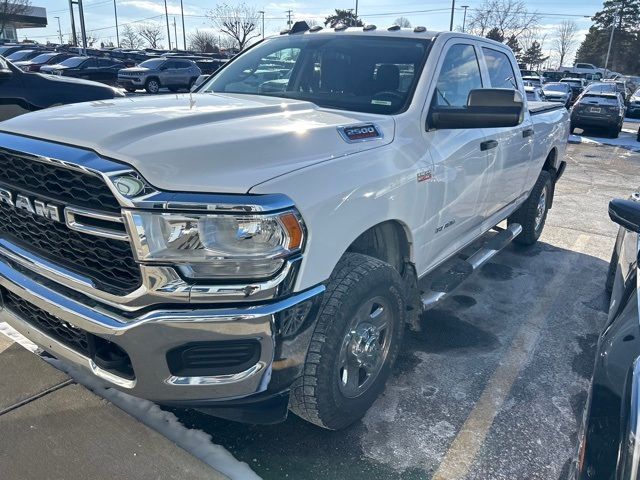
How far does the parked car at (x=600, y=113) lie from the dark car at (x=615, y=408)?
17401 mm

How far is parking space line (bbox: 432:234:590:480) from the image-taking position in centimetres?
264

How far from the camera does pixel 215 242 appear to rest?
201 centimetres

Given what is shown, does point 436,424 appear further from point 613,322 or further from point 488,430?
point 613,322

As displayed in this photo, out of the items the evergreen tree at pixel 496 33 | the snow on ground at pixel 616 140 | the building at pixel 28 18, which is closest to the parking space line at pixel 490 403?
the snow on ground at pixel 616 140

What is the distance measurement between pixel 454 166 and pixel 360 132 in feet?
3.02

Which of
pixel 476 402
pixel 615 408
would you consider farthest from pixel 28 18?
pixel 615 408

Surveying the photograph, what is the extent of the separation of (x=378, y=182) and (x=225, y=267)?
0.94m

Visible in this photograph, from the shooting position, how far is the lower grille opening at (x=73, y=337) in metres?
2.15

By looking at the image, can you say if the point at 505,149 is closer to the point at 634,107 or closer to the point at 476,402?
the point at 476,402

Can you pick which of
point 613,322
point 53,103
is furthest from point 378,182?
point 53,103

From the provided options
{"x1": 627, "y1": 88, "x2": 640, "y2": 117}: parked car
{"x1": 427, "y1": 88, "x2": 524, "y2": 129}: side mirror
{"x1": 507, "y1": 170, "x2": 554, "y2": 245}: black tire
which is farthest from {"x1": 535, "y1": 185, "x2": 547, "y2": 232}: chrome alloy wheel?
{"x1": 627, "y1": 88, "x2": 640, "y2": 117}: parked car

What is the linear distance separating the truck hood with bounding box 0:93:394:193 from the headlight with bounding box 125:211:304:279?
0.42 ft

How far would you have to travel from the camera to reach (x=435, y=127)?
3176 mm

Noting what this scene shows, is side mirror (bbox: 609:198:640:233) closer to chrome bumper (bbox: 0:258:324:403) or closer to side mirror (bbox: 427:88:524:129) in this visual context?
side mirror (bbox: 427:88:524:129)
